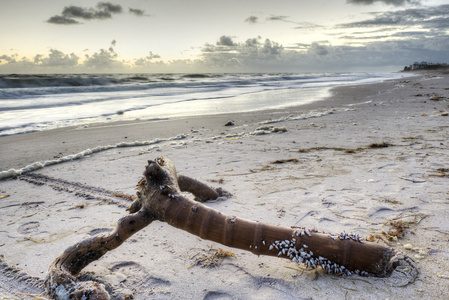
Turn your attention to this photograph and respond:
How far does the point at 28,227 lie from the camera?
2910 millimetres

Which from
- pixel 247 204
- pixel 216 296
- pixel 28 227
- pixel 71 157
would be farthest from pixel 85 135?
pixel 216 296

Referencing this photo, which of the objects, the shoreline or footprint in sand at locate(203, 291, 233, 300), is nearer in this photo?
footprint in sand at locate(203, 291, 233, 300)

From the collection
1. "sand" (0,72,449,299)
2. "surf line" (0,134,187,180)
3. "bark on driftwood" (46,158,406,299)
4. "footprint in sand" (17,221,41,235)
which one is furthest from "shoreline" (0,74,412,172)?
"bark on driftwood" (46,158,406,299)

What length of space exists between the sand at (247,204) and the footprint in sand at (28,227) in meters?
0.02

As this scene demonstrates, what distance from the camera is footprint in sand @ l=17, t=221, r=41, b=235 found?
2824mm

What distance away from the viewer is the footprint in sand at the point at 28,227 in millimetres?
2824

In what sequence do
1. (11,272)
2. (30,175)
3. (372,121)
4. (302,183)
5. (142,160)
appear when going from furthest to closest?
(372,121), (142,160), (30,175), (302,183), (11,272)

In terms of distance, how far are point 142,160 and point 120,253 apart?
120 inches

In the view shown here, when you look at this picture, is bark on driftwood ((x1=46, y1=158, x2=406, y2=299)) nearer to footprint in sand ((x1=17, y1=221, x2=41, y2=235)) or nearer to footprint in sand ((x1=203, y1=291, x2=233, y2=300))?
footprint in sand ((x1=203, y1=291, x2=233, y2=300))

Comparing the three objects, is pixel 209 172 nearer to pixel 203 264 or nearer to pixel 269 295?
pixel 203 264

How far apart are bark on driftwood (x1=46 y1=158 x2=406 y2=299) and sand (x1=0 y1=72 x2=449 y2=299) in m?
0.14

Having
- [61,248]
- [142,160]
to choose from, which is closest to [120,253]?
[61,248]

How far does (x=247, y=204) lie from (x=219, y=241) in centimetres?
116

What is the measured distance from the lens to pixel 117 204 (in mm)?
3383
